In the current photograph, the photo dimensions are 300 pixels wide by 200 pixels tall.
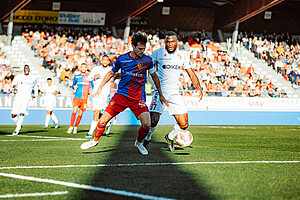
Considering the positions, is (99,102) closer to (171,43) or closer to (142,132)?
(171,43)

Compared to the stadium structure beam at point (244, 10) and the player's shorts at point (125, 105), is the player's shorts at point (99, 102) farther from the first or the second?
the stadium structure beam at point (244, 10)

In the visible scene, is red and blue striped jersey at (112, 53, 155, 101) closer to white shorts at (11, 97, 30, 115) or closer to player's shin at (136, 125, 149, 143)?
player's shin at (136, 125, 149, 143)

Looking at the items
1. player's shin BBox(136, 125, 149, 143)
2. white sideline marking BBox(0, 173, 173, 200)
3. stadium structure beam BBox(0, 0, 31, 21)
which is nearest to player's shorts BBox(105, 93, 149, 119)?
player's shin BBox(136, 125, 149, 143)

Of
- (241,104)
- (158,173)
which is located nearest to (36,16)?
(241,104)

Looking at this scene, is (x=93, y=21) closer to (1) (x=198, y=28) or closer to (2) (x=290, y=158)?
(1) (x=198, y=28)

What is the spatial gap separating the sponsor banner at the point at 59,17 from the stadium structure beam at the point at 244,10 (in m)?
11.1

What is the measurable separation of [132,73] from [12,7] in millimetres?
27942

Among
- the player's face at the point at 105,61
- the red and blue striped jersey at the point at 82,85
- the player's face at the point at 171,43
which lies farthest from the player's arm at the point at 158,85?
the red and blue striped jersey at the point at 82,85

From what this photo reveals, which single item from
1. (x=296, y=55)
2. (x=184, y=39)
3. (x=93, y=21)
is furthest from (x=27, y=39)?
(x=296, y=55)

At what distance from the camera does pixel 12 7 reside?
110ft

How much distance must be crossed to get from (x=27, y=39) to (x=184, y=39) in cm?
1282

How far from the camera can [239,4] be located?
129 feet

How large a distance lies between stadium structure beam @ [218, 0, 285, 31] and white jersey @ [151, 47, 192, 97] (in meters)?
28.8

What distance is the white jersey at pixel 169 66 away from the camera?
30.3 feet
